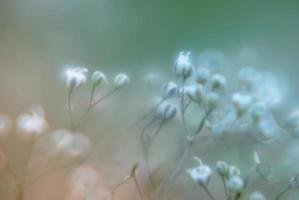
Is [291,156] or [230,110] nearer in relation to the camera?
[230,110]

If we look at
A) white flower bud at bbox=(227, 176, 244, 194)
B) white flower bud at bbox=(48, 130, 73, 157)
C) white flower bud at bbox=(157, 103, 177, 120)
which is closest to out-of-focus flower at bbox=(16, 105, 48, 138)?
white flower bud at bbox=(48, 130, 73, 157)

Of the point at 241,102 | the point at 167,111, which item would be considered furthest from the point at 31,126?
the point at 241,102

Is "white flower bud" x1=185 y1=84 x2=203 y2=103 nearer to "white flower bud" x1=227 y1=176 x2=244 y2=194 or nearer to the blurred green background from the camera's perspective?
"white flower bud" x1=227 y1=176 x2=244 y2=194

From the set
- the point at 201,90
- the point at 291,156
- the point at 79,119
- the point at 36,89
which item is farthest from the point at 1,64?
the point at 291,156

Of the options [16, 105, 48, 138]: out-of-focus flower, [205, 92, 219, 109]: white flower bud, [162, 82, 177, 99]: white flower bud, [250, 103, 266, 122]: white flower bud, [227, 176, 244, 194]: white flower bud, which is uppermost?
[16, 105, 48, 138]: out-of-focus flower

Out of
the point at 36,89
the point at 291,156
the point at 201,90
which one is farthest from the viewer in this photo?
the point at 36,89

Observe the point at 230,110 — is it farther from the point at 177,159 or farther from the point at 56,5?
the point at 56,5
